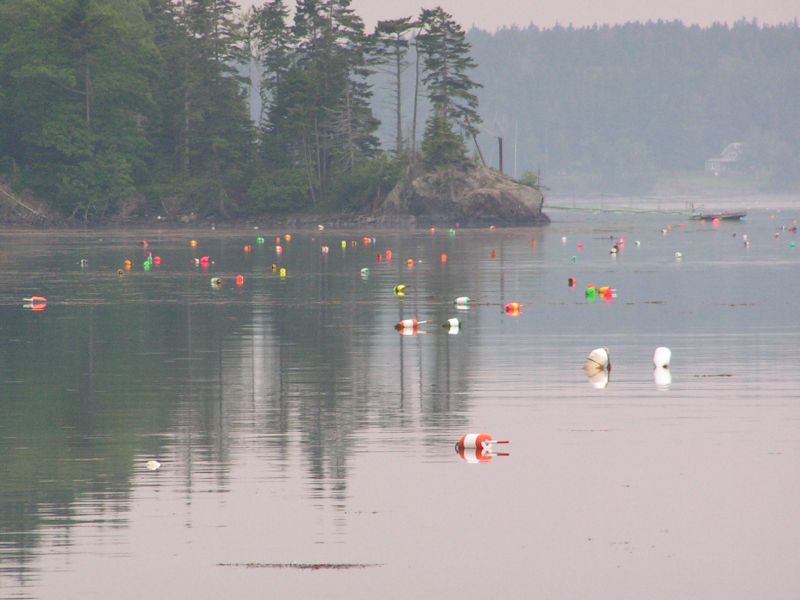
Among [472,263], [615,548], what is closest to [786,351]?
[615,548]

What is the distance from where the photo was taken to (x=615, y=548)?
17531 mm

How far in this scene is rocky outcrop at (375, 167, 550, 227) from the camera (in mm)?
152000

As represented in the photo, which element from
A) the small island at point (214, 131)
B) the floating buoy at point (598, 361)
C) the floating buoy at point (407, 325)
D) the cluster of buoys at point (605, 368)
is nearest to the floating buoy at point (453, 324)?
the floating buoy at point (407, 325)

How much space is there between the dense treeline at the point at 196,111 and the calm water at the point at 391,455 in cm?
10432

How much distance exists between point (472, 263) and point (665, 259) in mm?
14523

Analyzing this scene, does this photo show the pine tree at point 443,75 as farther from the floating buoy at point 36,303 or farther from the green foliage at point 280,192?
the floating buoy at point 36,303

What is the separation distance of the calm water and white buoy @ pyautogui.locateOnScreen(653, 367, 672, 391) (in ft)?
0.73

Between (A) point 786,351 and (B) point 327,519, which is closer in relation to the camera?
(B) point 327,519

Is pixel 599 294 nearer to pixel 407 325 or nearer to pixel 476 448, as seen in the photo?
pixel 407 325

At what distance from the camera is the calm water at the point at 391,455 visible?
660 inches

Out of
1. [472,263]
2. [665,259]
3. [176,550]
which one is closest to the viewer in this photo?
[176,550]

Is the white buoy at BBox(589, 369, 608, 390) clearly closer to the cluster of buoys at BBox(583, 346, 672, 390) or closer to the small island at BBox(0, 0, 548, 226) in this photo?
the cluster of buoys at BBox(583, 346, 672, 390)

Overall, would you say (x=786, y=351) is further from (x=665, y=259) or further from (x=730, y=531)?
(x=665, y=259)

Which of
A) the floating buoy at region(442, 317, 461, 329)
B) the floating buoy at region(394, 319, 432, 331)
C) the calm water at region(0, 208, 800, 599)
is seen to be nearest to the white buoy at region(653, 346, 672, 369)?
the calm water at region(0, 208, 800, 599)
